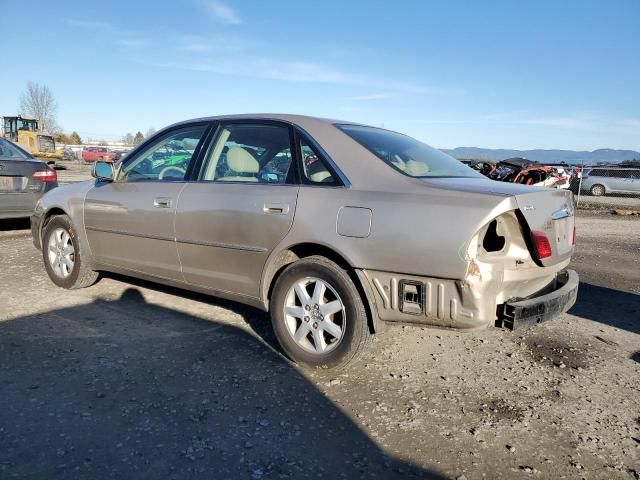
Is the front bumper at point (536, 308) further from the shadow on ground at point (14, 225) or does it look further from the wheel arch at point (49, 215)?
the shadow on ground at point (14, 225)

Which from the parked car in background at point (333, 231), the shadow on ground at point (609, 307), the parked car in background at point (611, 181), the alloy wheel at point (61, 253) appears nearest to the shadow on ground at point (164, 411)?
the parked car in background at point (333, 231)

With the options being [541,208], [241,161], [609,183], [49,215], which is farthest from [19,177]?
[609,183]

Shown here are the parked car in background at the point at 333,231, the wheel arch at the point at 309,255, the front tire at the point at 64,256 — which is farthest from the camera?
the front tire at the point at 64,256

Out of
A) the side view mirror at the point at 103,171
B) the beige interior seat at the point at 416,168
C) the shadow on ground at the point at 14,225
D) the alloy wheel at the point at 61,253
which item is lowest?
the shadow on ground at the point at 14,225

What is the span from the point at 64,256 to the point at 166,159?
5.15 ft

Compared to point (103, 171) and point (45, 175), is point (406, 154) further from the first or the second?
point (45, 175)

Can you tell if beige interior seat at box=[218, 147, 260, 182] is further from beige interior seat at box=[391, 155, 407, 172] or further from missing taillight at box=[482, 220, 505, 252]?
missing taillight at box=[482, 220, 505, 252]

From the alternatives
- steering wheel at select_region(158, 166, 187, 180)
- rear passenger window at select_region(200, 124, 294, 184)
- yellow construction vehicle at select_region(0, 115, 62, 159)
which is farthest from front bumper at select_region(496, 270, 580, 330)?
yellow construction vehicle at select_region(0, 115, 62, 159)

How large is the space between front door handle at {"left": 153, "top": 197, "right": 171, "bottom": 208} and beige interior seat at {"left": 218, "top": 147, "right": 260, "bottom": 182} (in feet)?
1.62

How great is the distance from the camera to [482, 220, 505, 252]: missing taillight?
2.99 metres

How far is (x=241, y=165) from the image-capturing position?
12.7 feet

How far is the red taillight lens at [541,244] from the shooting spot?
9.90 feet

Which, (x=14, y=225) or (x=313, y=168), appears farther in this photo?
(x=14, y=225)

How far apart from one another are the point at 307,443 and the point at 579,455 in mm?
1345
